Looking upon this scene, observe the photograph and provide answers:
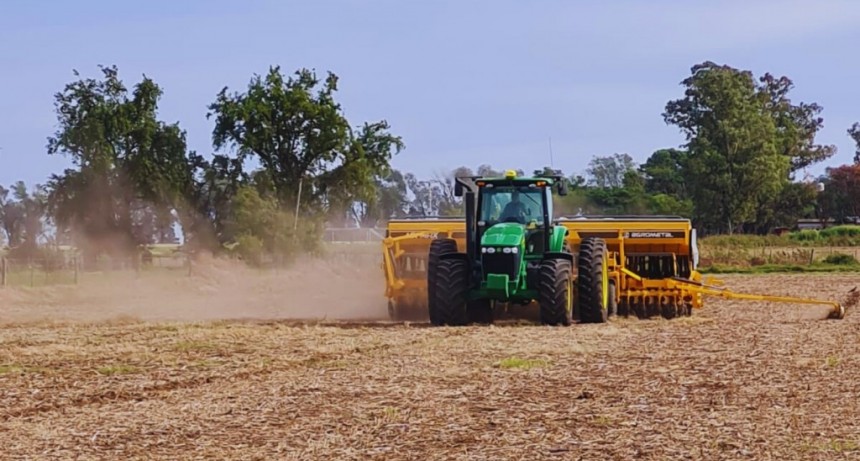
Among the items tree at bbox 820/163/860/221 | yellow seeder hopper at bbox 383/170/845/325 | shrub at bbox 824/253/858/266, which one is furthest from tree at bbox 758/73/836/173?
yellow seeder hopper at bbox 383/170/845/325

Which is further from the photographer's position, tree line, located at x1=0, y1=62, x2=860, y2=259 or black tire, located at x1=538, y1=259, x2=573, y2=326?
tree line, located at x1=0, y1=62, x2=860, y2=259

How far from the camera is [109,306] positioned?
90.6 feet

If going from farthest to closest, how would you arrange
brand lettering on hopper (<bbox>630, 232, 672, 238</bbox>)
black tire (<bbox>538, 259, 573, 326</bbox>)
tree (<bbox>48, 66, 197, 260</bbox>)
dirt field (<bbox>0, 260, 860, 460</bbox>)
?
tree (<bbox>48, 66, 197, 260</bbox>), brand lettering on hopper (<bbox>630, 232, 672, 238</bbox>), black tire (<bbox>538, 259, 573, 326</bbox>), dirt field (<bbox>0, 260, 860, 460</bbox>)

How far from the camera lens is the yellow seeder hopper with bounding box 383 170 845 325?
1852 cm

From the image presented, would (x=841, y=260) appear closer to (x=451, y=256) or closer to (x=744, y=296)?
(x=744, y=296)

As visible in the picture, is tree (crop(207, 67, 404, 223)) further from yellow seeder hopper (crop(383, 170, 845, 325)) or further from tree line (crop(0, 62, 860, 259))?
yellow seeder hopper (crop(383, 170, 845, 325))

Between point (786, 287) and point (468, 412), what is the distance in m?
24.7

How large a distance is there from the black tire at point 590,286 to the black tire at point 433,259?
1.99 meters

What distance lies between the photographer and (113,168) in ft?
193

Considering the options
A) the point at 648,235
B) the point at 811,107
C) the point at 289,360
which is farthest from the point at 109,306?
the point at 811,107

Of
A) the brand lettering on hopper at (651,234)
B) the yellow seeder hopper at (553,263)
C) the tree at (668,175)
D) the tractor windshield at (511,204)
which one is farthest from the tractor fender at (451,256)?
the tree at (668,175)

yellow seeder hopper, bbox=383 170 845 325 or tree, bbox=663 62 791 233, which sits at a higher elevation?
tree, bbox=663 62 791 233

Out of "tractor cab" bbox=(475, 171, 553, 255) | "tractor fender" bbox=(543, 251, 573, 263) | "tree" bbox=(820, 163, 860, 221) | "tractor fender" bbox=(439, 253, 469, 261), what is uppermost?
"tree" bbox=(820, 163, 860, 221)

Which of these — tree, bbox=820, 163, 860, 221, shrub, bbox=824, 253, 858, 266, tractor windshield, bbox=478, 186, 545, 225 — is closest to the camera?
tractor windshield, bbox=478, 186, 545, 225
